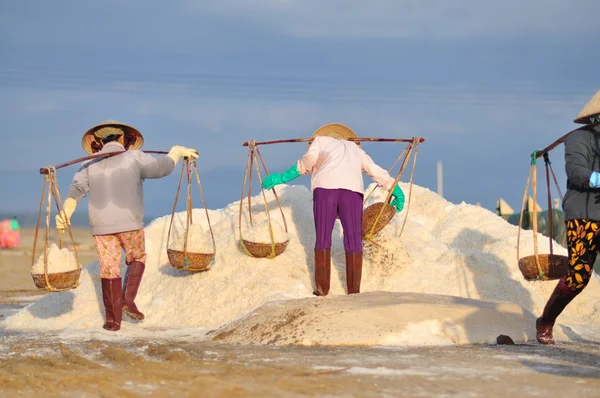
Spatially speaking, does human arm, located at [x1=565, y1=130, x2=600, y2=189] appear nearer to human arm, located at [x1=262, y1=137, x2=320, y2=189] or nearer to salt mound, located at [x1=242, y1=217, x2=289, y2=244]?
human arm, located at [x1=262, y1=137, x2=320, y2=189]

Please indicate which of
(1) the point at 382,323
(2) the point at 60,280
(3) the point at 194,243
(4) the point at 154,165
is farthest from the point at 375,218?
(2) the point at 60,280

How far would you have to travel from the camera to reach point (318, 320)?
5.63 metres

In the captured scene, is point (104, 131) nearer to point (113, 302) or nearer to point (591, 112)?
point (113, 302)

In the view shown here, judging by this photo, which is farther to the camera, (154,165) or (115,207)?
(154,165)

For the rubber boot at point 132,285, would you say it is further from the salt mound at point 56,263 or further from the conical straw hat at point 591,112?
the conical straw hat at point 591,112

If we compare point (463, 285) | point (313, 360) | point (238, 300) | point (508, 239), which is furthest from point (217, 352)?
point (508, 239)

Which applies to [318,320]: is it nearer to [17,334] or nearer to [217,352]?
[217,352]

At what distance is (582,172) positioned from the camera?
516 cm

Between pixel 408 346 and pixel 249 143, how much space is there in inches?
129

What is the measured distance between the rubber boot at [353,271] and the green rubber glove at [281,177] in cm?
88

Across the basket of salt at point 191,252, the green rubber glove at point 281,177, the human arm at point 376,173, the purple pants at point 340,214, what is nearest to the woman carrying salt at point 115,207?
the basket of salt at point 191,252

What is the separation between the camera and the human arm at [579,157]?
203 inches

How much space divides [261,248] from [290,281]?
1.38ft

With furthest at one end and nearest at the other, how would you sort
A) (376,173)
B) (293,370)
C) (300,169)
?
(376,173) → (300,169) → (293,370)
